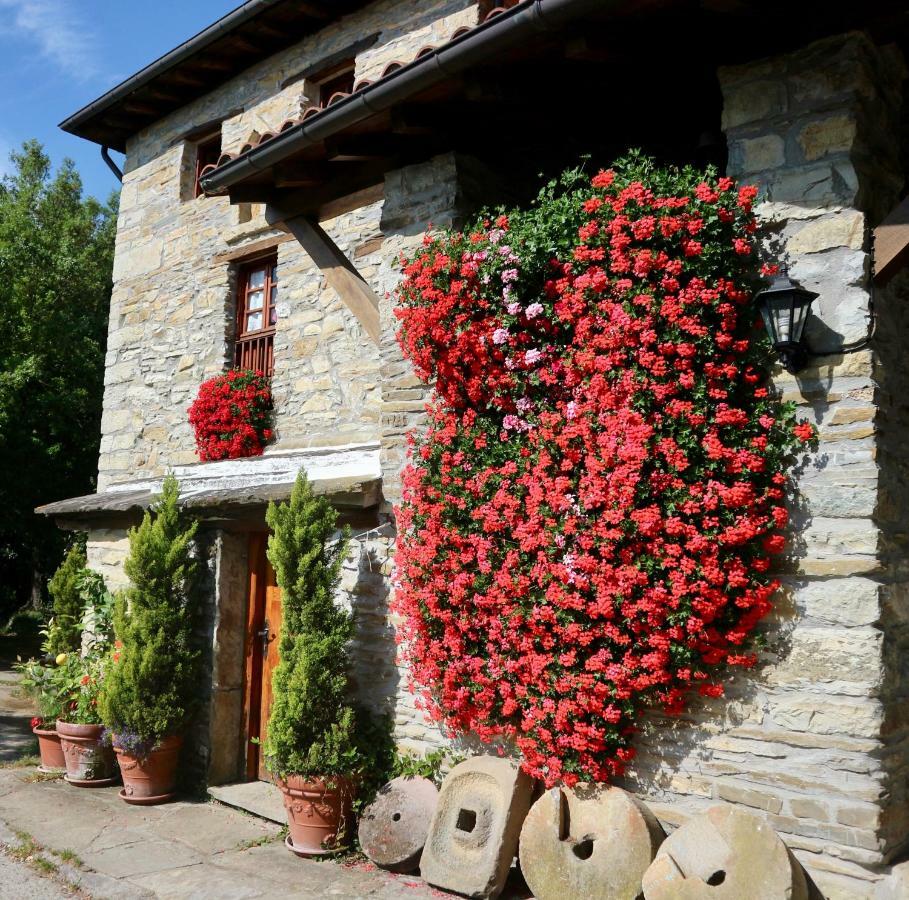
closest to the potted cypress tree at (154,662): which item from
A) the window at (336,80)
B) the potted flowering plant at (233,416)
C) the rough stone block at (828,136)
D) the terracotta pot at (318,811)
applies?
the potted flowering plant at (233,416)

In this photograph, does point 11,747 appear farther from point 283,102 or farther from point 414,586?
point 283,102

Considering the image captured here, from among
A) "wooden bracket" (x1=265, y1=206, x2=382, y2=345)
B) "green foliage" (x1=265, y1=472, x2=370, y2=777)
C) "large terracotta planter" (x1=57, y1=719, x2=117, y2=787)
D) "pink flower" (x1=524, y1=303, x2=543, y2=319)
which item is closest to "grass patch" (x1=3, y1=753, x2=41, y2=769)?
"large terracotta planter" (x1=57, y1=719, x2=117, y2=787)

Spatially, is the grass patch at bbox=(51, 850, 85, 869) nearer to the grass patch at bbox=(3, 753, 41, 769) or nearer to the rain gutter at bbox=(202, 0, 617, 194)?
the grass patch at bbox=(3, 753, 41, 769)

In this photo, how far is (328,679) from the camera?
→ 15.8 feet

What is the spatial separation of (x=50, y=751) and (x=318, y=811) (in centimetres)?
319

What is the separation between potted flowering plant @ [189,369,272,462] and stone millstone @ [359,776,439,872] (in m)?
3.62

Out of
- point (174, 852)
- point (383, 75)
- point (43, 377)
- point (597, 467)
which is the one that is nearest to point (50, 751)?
point (174, 852)

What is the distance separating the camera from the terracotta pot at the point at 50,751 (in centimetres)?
662

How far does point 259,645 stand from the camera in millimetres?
6500

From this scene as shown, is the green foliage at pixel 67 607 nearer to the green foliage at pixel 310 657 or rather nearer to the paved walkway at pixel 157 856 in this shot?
the paved walkway at pixel 157 856

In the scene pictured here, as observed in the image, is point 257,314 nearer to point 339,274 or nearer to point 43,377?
point 339,274

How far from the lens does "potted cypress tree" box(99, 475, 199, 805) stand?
231 inches

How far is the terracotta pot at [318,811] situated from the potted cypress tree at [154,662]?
163 centimetres

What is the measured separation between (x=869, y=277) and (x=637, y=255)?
981mm
